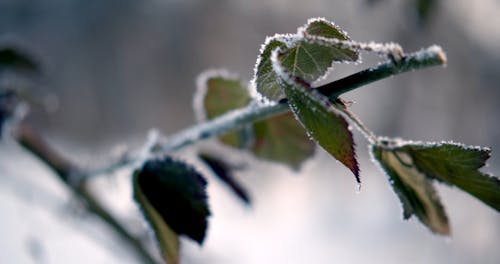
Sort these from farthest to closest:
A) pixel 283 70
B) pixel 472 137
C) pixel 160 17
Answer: pixel 160 17
pixel 472 137
pixel 283 70

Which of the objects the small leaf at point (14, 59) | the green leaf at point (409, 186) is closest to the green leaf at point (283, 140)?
the green leaf at point (409, 186)

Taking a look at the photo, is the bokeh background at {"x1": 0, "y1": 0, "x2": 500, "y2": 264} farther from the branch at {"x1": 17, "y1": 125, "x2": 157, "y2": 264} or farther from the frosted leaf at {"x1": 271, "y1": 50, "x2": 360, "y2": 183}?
the frosted leaf at {"x1": 271, "y1": 50, "x2": 360, "y2": 183}

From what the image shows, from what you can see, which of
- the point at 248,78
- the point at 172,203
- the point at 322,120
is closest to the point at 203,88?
the point at 172,203

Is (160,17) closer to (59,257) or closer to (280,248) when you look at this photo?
(280,248)

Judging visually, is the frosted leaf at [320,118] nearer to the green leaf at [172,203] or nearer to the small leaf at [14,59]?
the green leaf at [172,203]

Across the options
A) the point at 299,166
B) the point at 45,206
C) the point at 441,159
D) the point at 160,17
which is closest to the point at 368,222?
the point at 160,17

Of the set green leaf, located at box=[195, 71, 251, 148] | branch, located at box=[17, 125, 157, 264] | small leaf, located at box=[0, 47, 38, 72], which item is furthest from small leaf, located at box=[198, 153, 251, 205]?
small leaf, located at box=[0, 47, 38, 72]

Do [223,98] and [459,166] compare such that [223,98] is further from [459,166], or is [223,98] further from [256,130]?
[459,166]
